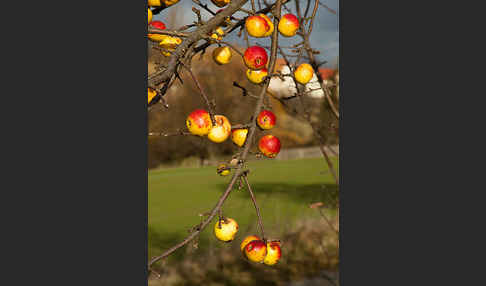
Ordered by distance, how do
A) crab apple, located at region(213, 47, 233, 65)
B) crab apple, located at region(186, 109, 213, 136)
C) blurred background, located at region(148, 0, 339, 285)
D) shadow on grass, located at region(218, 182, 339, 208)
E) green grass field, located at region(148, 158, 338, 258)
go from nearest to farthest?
crab apple, located at region(186, 109, 213, 136) < crab apple, located at region(213, 47, 233, 65) < blurred background, located at region(148, 0, 339, 285) < green grass field, located at region(148, 158, 338, 258) < shadow on grass, located at region(218, 182, 339, 208)

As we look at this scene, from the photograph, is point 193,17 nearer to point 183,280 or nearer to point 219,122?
point 219,122

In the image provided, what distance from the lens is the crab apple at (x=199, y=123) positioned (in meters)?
0.76

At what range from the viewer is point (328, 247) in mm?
2961

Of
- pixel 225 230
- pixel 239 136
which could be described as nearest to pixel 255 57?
pixel 239 136

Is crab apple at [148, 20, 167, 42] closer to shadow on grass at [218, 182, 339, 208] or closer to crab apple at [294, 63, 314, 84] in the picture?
crab apple at [294, 63, 314, 84]

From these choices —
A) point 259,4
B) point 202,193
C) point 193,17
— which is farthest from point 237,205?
point 193,17

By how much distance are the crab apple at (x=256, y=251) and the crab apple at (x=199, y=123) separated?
32 centimetres

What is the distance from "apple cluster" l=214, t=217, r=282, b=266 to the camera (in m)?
0.85

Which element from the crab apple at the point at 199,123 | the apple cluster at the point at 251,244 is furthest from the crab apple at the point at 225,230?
the crab apple at the point at 199,123

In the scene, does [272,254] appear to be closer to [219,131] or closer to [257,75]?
[219,131]

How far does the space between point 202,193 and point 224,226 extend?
196 centimetres

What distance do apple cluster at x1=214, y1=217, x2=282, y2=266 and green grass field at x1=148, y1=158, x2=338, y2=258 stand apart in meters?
0.59

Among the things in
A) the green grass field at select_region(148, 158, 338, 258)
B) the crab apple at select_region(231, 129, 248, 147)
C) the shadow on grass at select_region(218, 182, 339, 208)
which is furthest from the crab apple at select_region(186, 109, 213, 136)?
the shadow on grass at select_region(218, 182, 339, 208)

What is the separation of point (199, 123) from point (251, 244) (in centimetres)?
35
